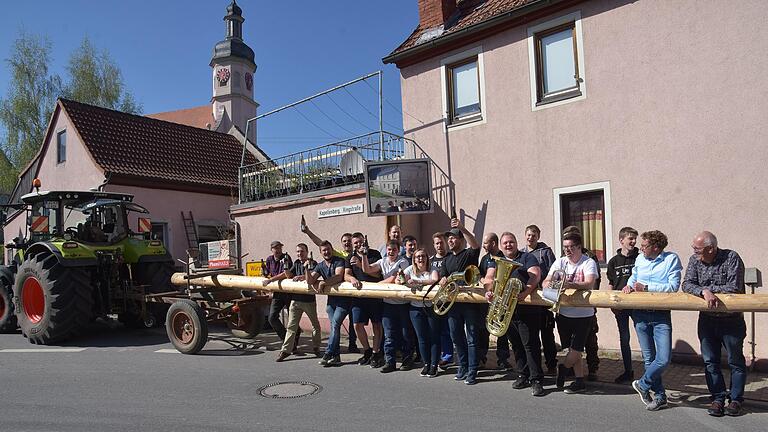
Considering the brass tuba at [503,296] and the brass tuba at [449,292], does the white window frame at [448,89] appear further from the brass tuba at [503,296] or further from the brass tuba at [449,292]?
the brass tuba at [503,296]

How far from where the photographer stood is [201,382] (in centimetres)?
652

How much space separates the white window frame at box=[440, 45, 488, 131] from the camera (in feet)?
30.7

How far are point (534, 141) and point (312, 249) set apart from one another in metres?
4.69

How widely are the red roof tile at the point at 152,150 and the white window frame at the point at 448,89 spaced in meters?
11.2

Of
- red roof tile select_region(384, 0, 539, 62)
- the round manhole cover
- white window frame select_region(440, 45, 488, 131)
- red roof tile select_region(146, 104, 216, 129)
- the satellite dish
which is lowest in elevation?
the round manhole cover

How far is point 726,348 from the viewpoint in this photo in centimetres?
502

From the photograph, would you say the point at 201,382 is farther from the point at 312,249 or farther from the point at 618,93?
the point at 618,93

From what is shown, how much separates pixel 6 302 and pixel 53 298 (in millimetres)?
2615

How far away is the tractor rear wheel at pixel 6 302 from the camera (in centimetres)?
Result: 1044

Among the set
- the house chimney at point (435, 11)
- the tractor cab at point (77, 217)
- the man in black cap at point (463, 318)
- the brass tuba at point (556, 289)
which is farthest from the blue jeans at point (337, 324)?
the house chimney at point (435, 11)

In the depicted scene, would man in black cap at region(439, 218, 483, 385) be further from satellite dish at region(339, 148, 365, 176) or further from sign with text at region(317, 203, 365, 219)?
satellite dish at region(339, 148, 365, 176)

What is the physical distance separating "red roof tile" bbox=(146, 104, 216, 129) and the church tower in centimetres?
381

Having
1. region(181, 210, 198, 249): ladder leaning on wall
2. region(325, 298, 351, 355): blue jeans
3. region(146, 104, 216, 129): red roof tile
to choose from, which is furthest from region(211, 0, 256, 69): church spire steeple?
region(325, 298, 351, 355): blue jeans

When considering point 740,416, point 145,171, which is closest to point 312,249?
point 740,416
